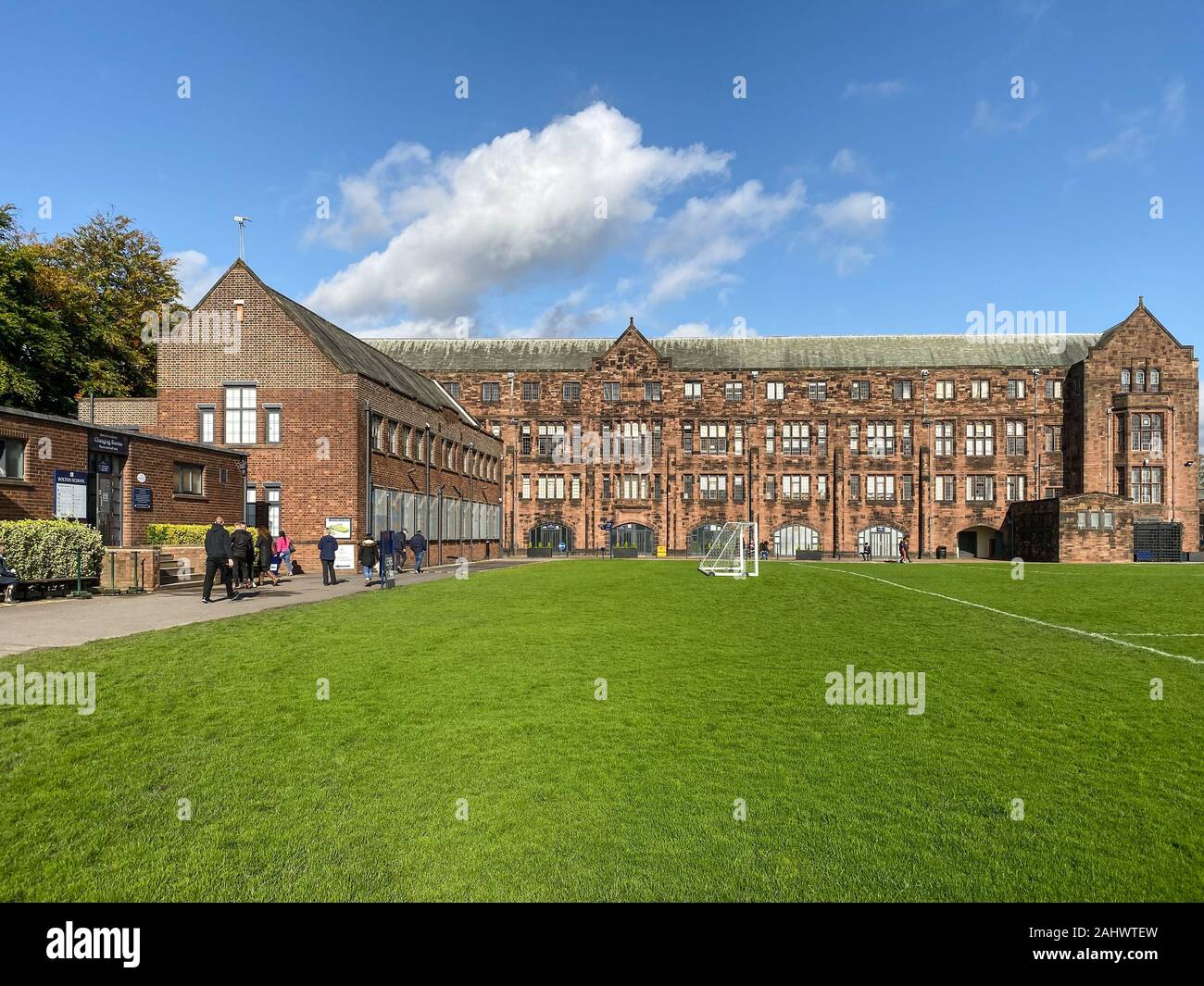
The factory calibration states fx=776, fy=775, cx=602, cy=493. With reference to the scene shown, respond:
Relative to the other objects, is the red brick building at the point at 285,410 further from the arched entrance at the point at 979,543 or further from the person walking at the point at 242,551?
the arched entrance at the point at 979,543

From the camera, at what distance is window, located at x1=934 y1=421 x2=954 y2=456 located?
66.6 m

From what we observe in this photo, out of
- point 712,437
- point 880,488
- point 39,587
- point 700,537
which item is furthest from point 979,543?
point 39,587

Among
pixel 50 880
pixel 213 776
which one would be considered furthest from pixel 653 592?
pixel 50 880

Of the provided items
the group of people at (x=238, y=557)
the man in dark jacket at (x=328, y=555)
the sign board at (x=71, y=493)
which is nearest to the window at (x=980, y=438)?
the man in dark jacket at (x=328, y=555)

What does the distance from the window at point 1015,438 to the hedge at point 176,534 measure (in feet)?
202

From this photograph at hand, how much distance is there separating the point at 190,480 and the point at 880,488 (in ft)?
180

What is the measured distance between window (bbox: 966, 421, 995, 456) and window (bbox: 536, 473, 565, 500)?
115ft

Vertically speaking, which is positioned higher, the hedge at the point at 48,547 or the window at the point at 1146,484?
the window at the point at 1146,484

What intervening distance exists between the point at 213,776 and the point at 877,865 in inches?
188

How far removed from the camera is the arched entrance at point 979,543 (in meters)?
65.9

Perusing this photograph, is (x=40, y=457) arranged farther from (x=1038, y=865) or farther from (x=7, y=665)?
(x=1038, y=865)

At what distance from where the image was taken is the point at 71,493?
22.0 meters
